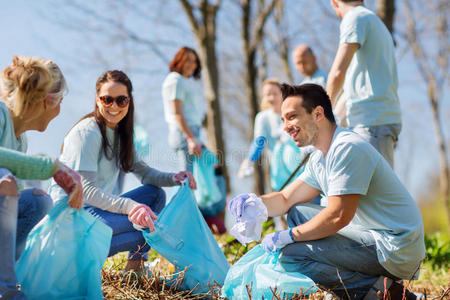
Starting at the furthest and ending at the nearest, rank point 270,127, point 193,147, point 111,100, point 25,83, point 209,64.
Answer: point 209,64
point 270,127
point 193,147
point 111,100
point 25,83

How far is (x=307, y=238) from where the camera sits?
214 centimetres

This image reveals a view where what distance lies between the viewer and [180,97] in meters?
4.24

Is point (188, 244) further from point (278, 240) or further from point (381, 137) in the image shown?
point (381, 137)

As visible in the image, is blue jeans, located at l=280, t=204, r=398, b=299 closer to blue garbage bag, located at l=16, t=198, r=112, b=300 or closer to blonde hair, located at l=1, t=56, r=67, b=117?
blue garbage bag, located at l=16, t=198, r=112, b=300

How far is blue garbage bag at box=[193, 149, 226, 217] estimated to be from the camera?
432 cm

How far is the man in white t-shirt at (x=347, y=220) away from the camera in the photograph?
205cm

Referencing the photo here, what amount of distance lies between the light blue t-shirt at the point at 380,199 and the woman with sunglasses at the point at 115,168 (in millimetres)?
924

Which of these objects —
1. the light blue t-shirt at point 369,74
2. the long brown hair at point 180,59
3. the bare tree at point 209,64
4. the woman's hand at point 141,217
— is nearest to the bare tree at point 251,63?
the bare tree at point 209,64

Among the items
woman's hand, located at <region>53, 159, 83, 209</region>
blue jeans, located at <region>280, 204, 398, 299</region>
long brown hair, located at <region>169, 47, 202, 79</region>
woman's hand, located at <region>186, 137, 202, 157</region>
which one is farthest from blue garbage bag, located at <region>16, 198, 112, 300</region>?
long brown hair, located at <region>169, 47, 202, 79</region>

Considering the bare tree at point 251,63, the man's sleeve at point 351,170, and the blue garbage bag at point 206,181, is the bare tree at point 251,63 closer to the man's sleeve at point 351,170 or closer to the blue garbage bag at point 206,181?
the blue garbage bag at point 206,181

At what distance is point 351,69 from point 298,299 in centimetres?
177

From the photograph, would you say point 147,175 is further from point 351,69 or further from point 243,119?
point 243,119

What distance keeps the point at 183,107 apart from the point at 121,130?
1.75 meters

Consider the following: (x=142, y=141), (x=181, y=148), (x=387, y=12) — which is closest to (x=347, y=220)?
(x=142, y=141)
